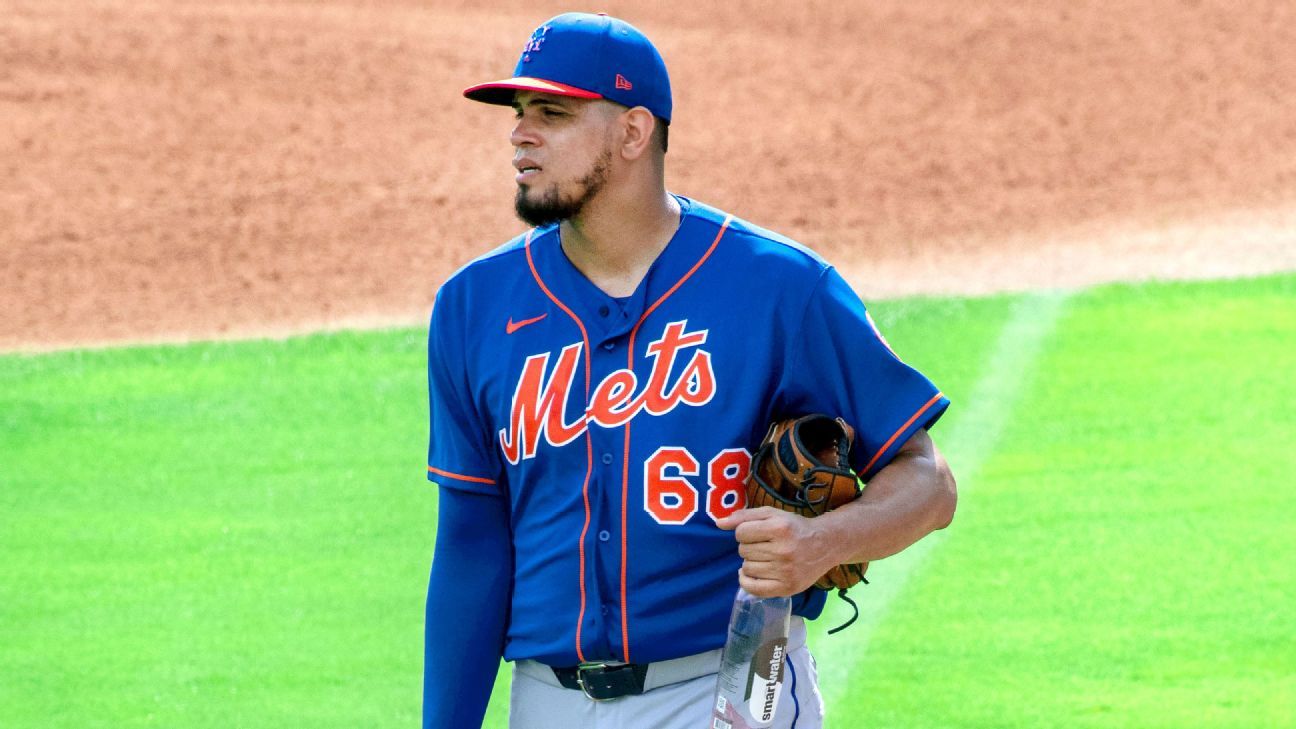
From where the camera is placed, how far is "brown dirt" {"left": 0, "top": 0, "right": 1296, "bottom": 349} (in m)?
12.5

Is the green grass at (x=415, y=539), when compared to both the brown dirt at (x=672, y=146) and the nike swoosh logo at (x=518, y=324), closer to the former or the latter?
the brown dirt at (x=672, y=146)

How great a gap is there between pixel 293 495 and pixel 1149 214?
24.3ft

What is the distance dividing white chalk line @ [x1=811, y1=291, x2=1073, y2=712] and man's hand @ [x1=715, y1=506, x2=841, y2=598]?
3110mm

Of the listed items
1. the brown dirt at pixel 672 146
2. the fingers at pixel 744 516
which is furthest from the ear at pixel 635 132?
the brown dirt at pixel 672 146

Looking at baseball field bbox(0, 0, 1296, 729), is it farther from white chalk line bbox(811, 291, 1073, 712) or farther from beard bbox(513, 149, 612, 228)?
beard bbox(513, 149, 612, 228)

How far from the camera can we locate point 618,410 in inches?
123

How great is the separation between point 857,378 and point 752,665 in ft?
1.65

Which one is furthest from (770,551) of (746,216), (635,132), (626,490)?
(746,216)

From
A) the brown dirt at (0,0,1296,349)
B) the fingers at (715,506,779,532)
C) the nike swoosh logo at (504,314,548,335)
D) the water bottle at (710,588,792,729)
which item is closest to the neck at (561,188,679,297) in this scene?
the nike swoosh logo at (504,314,548,335)

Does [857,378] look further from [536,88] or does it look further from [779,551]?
[536,88]

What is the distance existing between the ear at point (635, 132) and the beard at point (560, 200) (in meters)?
0.04


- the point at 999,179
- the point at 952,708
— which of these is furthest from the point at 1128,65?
the point at 952,708

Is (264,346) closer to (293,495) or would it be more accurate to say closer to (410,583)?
(293,495)

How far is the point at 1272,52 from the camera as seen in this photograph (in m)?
15.4
